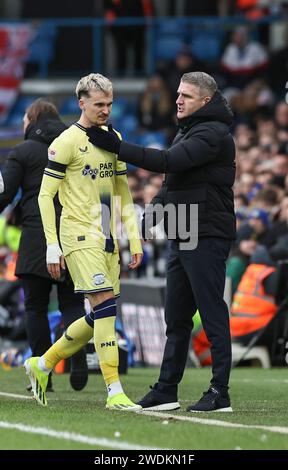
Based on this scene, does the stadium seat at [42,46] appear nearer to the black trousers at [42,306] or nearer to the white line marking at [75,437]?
the black trousers at [42,306]

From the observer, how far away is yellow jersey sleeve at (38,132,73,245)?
26.3 ft

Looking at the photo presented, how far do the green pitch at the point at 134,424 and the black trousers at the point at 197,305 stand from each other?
0.97 feet

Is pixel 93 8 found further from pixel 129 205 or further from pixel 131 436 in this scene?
pixel 131 436

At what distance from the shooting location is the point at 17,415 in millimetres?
7648

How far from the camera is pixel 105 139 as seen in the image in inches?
305

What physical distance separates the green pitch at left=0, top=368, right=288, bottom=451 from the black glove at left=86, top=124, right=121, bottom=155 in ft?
5.18

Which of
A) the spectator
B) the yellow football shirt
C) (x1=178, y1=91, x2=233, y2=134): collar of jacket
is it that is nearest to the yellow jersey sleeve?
the yellow football shirt

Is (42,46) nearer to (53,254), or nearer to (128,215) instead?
(128,215)

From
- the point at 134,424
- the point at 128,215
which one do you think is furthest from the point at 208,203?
the point at 134,424

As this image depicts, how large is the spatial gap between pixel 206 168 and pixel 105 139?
2.12 ft

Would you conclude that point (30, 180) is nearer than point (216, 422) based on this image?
No

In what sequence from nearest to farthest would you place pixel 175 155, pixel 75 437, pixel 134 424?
pixel 75 437 → pixel 134 424 → pixel 175 155

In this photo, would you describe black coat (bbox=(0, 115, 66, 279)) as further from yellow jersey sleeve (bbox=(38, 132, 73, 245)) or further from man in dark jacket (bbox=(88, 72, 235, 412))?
man in dark jacket (bbox=(88, 72, 235, 412))

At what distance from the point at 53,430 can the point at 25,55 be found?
58.4ft
